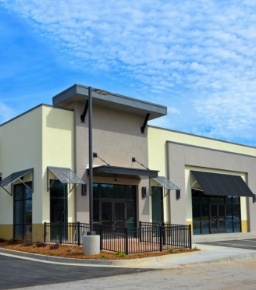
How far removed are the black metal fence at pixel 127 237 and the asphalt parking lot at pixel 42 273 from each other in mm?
3023

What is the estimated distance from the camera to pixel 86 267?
16.0 meters

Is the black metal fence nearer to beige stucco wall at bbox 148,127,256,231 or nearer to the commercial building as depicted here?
the commercial building

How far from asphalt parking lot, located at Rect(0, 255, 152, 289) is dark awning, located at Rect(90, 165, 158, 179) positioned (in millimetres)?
7594

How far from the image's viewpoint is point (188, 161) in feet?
103

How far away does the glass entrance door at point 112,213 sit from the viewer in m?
25.4

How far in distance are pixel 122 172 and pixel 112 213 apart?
277cm

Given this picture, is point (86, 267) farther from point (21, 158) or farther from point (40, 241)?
point (21, 158)

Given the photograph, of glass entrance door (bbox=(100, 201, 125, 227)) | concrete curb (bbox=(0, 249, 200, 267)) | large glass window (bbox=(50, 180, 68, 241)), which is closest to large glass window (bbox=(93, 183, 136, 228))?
glass entrance door (bbox=(100, 201, 125, 227))

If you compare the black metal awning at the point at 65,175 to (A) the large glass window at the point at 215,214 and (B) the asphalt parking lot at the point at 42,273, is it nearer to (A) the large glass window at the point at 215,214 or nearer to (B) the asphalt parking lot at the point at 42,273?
(B) the asphalt parking lot at the point at 42,273

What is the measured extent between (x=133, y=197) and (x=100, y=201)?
2.65 meters

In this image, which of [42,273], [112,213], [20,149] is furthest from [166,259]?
[20,149]

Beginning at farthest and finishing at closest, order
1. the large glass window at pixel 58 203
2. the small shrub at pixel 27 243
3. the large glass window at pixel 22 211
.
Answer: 1. the large glass window at pixel 22 211
2. the large glass window at pixel 58 203
3. the small shrub at pixel 27 243

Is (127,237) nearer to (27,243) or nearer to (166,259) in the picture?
(166,259)

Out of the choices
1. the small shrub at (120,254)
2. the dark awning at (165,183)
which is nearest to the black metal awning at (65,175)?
the small shrub at (120,254)
